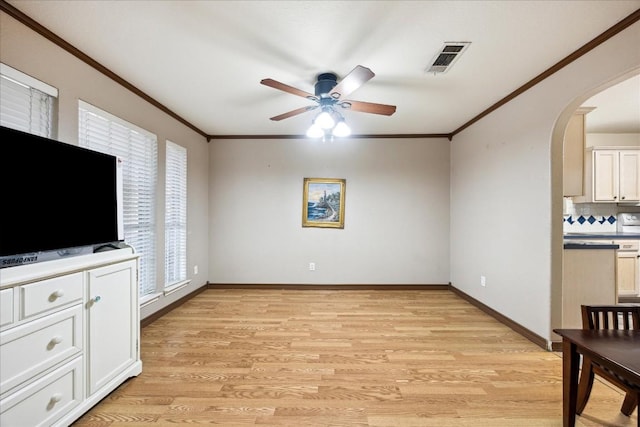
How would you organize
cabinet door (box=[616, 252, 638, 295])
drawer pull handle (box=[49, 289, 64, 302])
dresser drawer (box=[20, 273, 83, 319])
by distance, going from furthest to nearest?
cabinet door (box=[616, 252, 638, 295])
drawer pull handle (box=[49, 289, 64, 302])
dresser drawer (box=[20, 273, 83, 319])

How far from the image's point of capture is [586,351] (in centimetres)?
129

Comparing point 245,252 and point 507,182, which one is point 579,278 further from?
point 245,252

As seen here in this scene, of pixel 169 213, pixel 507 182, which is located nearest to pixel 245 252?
pixel 169 213

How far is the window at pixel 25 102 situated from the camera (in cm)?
173

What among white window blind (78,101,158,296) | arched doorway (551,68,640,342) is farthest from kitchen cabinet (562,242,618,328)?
white window blind (78,101,158,296)

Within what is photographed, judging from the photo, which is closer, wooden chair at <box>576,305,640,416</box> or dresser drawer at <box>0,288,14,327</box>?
dresser drawer at <box>0,288,14,327</box>

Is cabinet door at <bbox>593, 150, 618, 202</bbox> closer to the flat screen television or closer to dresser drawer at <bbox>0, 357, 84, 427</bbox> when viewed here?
the flat screen television

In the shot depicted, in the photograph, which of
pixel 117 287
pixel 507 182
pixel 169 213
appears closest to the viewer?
pixel 117 287

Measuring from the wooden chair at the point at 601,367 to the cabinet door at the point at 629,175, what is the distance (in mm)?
3855

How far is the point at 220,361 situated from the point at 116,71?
2.75 metres

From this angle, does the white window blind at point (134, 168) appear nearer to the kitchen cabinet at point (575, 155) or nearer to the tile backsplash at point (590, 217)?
the kitchen cabinet at point (575, 155)

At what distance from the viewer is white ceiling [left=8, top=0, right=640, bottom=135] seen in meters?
1.73

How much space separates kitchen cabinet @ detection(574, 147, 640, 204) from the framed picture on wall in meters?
3.68

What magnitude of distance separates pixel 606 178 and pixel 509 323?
3.08 meters
